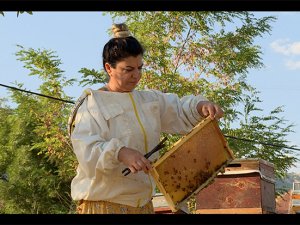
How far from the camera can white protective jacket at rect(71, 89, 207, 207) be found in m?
2.04

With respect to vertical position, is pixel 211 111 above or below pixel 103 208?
above

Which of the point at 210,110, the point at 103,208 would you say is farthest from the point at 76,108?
the point at 210,110

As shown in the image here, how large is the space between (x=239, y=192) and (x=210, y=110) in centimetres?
384

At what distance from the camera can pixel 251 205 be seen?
5781mm

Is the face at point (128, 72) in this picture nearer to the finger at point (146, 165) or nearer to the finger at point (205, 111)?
the finger at point (205, 111)

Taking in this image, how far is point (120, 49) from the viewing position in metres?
2.21

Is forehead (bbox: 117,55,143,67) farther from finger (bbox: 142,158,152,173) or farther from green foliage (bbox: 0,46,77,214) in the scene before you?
green foliage (bbox: 0,46,77,214)

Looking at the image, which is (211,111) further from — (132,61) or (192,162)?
(132,61)

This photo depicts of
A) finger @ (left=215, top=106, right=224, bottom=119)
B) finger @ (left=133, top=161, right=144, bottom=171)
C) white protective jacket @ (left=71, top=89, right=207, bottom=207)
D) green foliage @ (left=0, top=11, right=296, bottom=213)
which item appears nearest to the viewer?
finger @ (left=133, top=161, right=144, bottom=171)

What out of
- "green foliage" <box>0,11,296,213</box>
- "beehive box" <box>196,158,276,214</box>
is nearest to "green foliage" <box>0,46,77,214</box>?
"green foliage" <box>0,11,296,213</box>

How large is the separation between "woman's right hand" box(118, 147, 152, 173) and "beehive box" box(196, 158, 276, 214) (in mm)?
4091

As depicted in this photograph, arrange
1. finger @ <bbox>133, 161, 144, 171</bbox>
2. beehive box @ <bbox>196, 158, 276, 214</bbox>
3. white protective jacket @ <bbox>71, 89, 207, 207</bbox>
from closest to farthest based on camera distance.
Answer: finger @ <bbox>133, 161, 144, 171</bbox>
white protective jacket @ <bbox>71, 89, 207, 207</bbox>
beehive box @ <bbox>196, 158, 276, 214</bbox>
